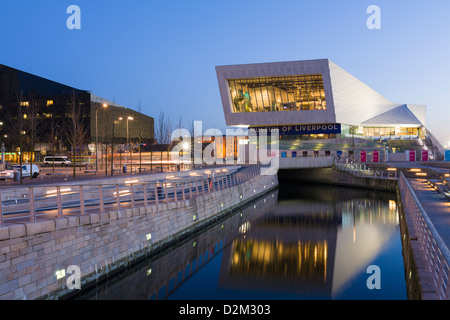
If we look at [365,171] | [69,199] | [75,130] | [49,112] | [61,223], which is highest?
[49,112]

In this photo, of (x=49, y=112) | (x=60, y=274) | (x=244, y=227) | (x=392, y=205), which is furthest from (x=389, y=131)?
(x=60, y=274)

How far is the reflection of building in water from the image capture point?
15238 millimetres

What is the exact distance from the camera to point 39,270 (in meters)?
10.2

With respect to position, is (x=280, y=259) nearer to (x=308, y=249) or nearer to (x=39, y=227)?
(x=308, y=249)

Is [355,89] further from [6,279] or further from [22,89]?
[6,279]

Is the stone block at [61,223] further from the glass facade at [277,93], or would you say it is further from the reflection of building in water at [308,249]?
the glass facade at [277,93]

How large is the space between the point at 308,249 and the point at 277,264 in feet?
11.6

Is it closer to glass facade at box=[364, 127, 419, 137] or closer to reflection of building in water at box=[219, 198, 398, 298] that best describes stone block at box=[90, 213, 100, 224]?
reflection of building in water at box=[219, 198, 398, 298]

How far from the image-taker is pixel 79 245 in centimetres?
1186

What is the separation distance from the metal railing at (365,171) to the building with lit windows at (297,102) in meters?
10.0

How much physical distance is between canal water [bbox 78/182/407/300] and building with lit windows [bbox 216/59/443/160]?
117 ft

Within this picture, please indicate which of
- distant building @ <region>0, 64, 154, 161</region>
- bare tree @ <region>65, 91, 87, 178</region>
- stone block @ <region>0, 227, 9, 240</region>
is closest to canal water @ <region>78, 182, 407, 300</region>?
stone block @ <region>0, 227, 9, 240</region>

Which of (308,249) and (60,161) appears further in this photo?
(60,161)

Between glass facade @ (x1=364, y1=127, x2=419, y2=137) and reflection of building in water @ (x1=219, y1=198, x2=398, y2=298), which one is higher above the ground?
glass facade @ (x1=364, y1=127, x2=419, y2=137)
